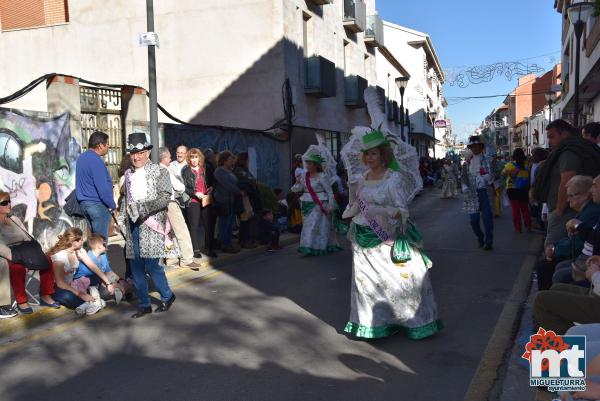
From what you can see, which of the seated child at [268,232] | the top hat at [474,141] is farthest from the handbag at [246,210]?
the top hat at [474,141]

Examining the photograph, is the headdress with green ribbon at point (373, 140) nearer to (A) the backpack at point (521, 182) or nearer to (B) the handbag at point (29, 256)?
(B) the handbag at point (29, 256)

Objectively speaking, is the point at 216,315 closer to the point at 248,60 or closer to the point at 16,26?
the point at 248,60

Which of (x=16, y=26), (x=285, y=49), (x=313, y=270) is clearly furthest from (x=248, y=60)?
(x=313, y=270)

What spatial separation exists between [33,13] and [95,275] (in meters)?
17.1

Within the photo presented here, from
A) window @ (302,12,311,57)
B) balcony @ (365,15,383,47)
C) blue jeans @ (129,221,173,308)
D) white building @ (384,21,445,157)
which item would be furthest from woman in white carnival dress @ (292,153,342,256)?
white building @ (384,21,445,157)

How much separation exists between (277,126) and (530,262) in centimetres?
1088

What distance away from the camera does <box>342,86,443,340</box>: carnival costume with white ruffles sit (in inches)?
201

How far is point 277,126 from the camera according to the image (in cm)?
1831

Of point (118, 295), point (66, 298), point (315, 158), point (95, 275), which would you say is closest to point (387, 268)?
point (118, 295)

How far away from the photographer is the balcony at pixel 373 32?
2861cm

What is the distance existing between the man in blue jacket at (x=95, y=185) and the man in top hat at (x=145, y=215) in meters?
0.99

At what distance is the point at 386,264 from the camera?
5.16 metres

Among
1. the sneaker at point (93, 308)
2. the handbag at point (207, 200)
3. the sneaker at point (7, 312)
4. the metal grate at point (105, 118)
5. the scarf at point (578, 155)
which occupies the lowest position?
the sneaker at point (93, 308)

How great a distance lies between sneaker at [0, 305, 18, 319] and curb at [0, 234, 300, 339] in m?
0.06
